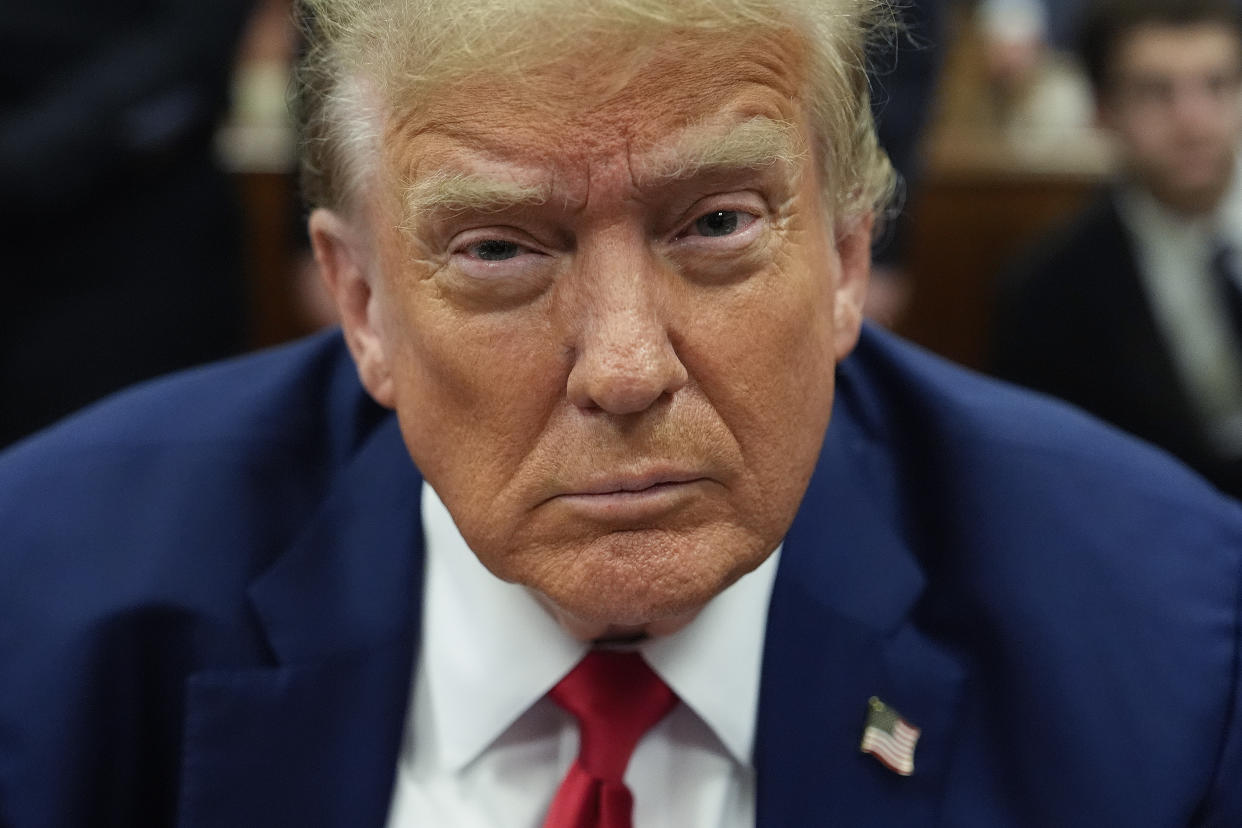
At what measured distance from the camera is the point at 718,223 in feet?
4.25

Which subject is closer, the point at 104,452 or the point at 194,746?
the point at 194,746

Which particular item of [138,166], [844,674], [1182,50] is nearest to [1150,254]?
[1182,50]

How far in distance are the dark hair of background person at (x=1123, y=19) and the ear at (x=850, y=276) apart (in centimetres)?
239

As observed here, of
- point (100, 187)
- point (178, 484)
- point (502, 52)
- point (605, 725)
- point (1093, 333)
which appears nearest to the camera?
point (502, 52)

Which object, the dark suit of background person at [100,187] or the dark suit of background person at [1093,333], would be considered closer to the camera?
the dark suit of background person at [100,187]

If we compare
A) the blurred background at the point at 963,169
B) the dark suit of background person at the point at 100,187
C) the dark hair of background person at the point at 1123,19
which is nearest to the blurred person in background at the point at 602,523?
the dark suit of background person at the point at 100,187

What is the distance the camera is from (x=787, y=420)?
1.34 m

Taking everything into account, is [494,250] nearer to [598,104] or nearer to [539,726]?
[598,104]

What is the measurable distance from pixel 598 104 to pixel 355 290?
405 mm

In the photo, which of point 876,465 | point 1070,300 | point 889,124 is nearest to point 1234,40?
point 1070,300

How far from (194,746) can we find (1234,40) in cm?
303

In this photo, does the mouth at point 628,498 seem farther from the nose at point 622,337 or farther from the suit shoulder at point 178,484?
the suit shoulder at point 178,484

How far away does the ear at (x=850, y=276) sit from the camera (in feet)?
4.91

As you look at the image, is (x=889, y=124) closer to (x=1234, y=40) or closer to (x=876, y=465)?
(x=876, y=465)
